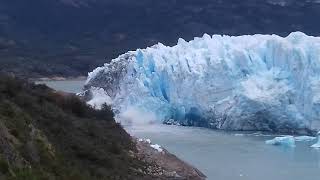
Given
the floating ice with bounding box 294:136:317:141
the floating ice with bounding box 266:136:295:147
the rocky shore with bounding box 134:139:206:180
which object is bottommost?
the rocky shore with bounding box 134:139:206:180

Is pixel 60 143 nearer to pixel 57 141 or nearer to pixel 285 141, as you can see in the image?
pixel 57 141

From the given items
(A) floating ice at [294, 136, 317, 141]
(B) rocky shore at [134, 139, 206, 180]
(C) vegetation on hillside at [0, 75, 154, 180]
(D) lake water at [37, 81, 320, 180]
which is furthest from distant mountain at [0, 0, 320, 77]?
(C) vegetation on hillside at [0, 75, 154, 180]

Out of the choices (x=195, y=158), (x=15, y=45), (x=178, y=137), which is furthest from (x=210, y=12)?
(x=195, y=158)

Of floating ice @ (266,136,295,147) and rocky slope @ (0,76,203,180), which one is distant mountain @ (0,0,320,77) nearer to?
floating ice @ (266,136,295,147)

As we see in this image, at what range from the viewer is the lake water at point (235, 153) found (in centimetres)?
1271

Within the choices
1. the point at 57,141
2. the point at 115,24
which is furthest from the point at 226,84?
the point at 115,24

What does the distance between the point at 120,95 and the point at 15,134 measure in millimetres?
14783

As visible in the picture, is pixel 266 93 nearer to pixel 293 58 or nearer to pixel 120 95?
pixel 293 58

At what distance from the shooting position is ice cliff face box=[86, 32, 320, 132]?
18141mm

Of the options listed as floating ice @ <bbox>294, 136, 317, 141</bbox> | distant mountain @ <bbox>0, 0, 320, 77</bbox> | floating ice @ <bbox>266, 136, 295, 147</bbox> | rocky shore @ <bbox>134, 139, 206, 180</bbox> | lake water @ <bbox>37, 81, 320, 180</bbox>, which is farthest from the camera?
distant mountain @ <bbox>0, 0, 320, 77</bbox>

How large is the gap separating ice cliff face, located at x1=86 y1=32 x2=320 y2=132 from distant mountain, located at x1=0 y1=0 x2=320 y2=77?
21.3 metres

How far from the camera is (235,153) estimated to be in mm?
15242

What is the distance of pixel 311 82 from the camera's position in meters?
17.9

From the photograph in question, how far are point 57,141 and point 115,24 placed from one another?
151 ft
